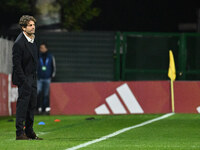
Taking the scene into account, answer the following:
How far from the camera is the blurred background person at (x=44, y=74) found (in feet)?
67.7

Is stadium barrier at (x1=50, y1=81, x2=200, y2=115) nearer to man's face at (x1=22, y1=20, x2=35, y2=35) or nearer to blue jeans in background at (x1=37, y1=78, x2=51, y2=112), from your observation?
blue jeans in background at (x1=37, y1=78, x2=51, y2=112)

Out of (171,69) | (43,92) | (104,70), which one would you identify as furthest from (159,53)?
(43,92)

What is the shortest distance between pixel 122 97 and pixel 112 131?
18.9 feet

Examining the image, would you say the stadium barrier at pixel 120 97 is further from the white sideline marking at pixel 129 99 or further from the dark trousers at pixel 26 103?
the dark trousers at pixel 26 103

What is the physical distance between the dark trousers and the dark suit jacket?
10cm

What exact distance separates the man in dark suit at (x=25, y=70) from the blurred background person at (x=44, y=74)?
922cm

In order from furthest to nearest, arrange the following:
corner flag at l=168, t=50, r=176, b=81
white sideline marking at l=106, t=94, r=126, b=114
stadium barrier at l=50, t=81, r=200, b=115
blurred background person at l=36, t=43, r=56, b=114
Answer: blurred background person at l=36, t=43, r=56, b=114 < corner flag at l=168, t=50, r=176, b=81 < white sideline marking at l=106, t=94, r=126, b=114 < stadium barrier at l=50, t=81, r=200, b=115

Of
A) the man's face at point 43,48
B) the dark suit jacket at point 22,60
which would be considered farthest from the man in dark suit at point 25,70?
the man's face at point 43,48

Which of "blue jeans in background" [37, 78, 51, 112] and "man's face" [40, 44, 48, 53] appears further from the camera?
"man's face" [40, 44, 48, 53]

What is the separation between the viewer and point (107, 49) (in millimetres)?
21203

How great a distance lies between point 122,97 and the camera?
19094 mm

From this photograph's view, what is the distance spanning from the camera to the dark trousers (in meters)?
11.1

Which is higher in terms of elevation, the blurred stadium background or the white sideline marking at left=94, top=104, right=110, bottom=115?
the blurred stadium background

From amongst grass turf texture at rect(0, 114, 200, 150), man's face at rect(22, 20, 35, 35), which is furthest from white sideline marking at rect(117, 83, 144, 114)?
man's face at rect(22, 20, 35, 35)
